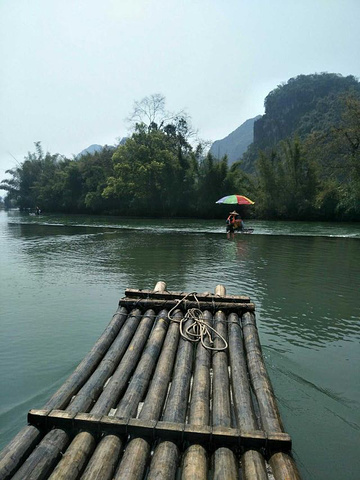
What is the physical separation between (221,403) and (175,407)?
1.55 ft

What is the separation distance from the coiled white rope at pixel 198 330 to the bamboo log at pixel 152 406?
13 centimetres

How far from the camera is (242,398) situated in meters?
3.94

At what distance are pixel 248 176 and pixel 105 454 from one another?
42862 millimetres

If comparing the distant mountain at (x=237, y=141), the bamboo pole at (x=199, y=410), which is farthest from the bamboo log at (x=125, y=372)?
the distant mountain at (x=237, y=141)

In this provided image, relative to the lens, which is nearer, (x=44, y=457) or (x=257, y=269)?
(x=44, y=457)

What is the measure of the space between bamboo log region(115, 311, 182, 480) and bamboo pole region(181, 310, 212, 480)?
0.31 m

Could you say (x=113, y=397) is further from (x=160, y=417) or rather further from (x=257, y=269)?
(x=257, y=269)

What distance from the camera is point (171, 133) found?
54.0m

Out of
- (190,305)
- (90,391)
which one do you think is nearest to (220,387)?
(90,391)

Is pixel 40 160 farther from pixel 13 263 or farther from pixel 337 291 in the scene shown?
pixel 337 291

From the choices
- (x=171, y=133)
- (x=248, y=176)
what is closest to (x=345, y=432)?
(x=248, y=176)

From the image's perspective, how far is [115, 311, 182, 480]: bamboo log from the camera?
290 cm

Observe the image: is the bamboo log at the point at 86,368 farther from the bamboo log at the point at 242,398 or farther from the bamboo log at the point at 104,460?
the bamboo log at the point at 242,398

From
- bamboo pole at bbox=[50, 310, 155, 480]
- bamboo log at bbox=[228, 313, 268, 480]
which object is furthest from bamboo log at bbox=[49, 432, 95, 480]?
bamboo log at bbox=[228, 313, 268, 480]
